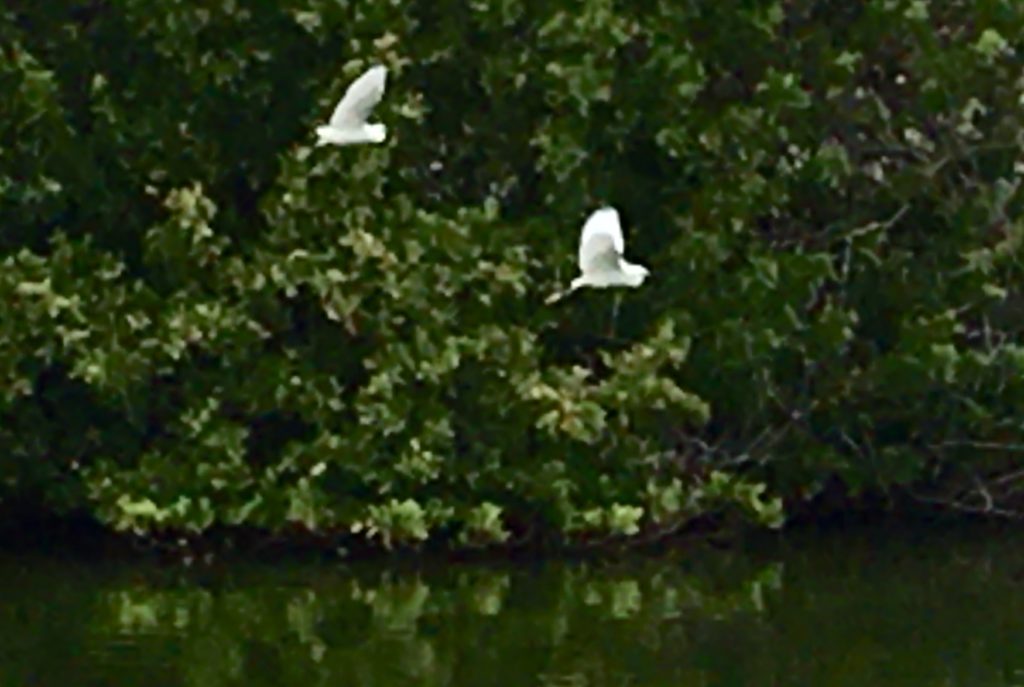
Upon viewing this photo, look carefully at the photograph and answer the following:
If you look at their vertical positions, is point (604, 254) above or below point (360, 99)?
below

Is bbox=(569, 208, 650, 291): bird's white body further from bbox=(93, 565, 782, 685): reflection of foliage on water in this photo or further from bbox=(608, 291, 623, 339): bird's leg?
bbox=(608, 291, 623, 339): bird's leg

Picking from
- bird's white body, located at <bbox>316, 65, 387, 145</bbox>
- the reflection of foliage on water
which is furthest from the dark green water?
bird's white body, located at <bbox>316, 65, 387, 145</bbox>

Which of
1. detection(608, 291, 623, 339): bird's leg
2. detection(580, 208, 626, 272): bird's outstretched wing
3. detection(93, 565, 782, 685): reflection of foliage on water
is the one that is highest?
detection(580, 208, 626, 272): bird's outstretched wing

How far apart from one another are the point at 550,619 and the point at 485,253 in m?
Result: 2.25

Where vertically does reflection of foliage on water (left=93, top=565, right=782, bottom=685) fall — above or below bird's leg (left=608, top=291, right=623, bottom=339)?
below

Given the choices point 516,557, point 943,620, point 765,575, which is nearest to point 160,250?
point 516,557

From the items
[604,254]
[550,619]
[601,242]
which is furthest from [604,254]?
[550,619]

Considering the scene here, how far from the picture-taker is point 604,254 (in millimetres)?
14477

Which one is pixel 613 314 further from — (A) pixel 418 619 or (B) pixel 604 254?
(B) pixel 604 254

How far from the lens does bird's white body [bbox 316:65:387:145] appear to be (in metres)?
15.3

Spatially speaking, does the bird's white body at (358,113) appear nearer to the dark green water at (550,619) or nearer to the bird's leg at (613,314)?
the bird's leg at (613,314)

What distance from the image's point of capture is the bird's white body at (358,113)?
15.3m

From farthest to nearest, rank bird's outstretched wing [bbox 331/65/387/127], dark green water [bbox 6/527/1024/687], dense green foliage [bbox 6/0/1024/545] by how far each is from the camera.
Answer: dense green foliage [bbox 6/0/1024/545], bird's outstretched wing [bbox 331/65/387/127], dark green water [bbox 6/527/1024/687]

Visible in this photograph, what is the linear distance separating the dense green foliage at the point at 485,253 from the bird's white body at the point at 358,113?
3.27 feet
